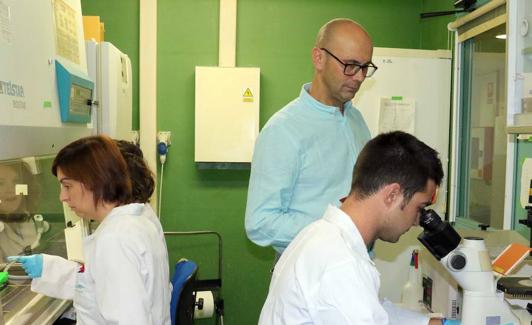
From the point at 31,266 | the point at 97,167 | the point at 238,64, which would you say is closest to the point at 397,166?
the point at 97,167

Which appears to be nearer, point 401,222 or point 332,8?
point 401,222

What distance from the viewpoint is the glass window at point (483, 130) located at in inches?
100.0

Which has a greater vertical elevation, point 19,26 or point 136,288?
point 19,26

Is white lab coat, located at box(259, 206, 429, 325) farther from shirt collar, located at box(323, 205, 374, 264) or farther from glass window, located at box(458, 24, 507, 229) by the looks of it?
glass window, located at box(458, 24, 507, 229)

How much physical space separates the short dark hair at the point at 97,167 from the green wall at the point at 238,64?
171 centimetres

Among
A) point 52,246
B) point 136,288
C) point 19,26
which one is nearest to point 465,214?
point 136,288

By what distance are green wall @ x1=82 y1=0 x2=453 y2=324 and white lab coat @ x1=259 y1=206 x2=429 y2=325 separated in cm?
235

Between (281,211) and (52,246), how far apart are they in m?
1.36

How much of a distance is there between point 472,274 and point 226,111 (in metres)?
2.17

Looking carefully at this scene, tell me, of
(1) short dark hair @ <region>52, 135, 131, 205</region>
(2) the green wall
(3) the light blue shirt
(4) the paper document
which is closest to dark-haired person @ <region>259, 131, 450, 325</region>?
(3) the light blue shirt

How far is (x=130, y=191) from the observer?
1.74 m

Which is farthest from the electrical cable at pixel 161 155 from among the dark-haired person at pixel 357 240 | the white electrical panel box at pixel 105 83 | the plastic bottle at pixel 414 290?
the dark-haired person at pixel 357 240

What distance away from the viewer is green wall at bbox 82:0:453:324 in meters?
3.36

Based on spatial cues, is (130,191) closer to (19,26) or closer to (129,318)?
(129,318)
